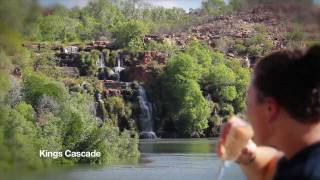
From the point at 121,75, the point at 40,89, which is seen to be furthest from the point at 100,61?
the point at 40,89

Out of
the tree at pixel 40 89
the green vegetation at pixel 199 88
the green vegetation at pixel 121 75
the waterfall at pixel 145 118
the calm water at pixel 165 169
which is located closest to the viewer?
the calm water at pixel 165 169

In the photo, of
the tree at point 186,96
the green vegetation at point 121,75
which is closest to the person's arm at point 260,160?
the green vegetation at point 121,75

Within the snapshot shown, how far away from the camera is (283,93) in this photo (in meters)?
0.35

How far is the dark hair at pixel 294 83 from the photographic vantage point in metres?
0.35

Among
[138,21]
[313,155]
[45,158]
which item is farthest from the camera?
Result: [138,21]

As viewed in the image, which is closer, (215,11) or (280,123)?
(280,123)

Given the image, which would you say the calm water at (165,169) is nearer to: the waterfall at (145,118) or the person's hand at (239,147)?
the waterfall at (145,118)

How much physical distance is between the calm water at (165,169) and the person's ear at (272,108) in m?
5.42

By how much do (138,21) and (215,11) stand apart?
8.84ft

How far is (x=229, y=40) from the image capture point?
15.5m

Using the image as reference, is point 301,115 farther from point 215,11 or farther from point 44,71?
point 215,11

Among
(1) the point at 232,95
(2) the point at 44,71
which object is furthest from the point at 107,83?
(1) the point at 232,95

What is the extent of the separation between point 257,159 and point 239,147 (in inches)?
0.8

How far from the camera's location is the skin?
355 mm
